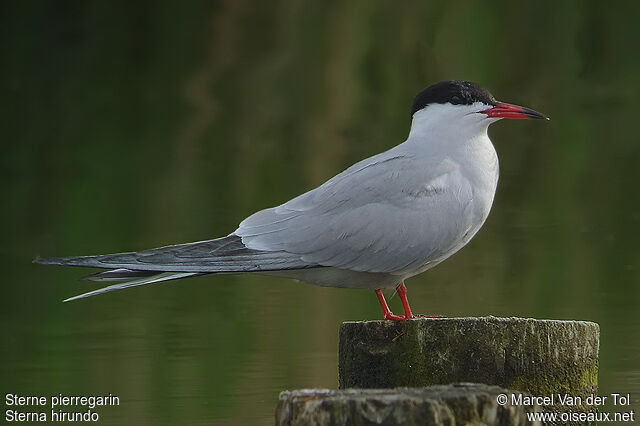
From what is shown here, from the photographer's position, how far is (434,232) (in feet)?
16.8

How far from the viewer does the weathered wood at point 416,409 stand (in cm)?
360

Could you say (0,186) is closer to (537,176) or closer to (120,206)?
(120,206)

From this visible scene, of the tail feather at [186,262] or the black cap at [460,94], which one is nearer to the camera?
the tail feather at [186,262]

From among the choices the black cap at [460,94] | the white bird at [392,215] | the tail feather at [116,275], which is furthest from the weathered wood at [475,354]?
the black cap at [460,94]

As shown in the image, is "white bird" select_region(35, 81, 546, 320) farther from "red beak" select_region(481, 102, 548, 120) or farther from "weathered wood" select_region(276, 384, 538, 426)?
"weathered wood" select_region(276, 384, 538, 426)

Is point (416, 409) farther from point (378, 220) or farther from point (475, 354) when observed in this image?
point (378, 220)

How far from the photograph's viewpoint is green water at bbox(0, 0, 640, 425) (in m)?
7.47

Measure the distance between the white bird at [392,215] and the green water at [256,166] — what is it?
1.21 m

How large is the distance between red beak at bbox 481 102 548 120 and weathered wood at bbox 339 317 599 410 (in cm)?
95

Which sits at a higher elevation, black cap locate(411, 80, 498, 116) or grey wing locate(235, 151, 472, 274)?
black cap locate(411, 80, 498, 116)

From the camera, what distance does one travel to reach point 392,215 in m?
5.18

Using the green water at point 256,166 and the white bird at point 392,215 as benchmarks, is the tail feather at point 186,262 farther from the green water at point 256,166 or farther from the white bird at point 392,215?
the green water at point 256,166

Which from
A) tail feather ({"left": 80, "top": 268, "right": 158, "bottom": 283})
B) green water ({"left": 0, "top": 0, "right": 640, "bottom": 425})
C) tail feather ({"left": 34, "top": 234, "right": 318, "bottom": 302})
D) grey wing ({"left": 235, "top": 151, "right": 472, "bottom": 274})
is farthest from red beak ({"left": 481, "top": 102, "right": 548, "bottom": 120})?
green water ({"left": 0, "top": 0, "right": 640, "bottom": 425})

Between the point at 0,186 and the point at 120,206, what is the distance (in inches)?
85.7
